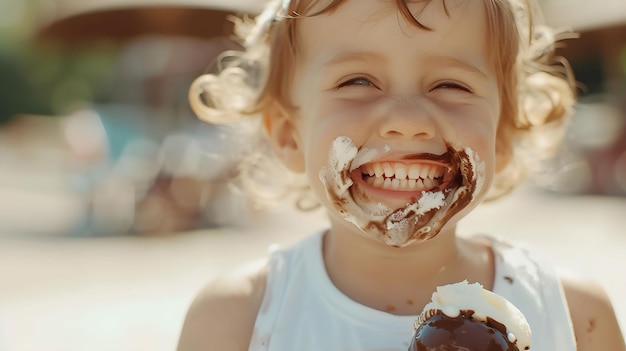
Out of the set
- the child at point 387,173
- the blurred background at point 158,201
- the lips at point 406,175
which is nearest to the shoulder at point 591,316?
the child at point 387,173

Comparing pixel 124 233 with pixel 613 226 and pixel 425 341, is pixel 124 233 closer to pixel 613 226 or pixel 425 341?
pixel 613 226

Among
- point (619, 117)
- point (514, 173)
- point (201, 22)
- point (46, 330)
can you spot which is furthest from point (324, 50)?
point (619, 117)

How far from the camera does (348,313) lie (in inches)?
65.5

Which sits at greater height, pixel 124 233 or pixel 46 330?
pixel 46 330

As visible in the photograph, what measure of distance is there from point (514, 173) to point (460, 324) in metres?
1.34

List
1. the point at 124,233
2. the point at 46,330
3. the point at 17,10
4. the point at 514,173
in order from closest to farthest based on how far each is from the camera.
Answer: the point at 514,173 → the point at 46,330 → the point at 124,233 → the point at 17,10

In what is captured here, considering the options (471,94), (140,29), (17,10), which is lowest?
(17,10)

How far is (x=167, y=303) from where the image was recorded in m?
4.19

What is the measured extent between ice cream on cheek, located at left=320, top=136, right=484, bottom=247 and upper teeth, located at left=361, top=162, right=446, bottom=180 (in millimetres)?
24

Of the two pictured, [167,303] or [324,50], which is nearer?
[324,50]

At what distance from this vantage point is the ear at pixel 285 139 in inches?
73.1

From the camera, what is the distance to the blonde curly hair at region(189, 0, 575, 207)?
5.64ft

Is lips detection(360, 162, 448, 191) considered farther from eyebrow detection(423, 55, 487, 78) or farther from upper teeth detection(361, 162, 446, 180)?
eyebrow detection(423, 55, 487, 78)

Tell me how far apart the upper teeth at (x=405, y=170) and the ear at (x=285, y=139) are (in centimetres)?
37
